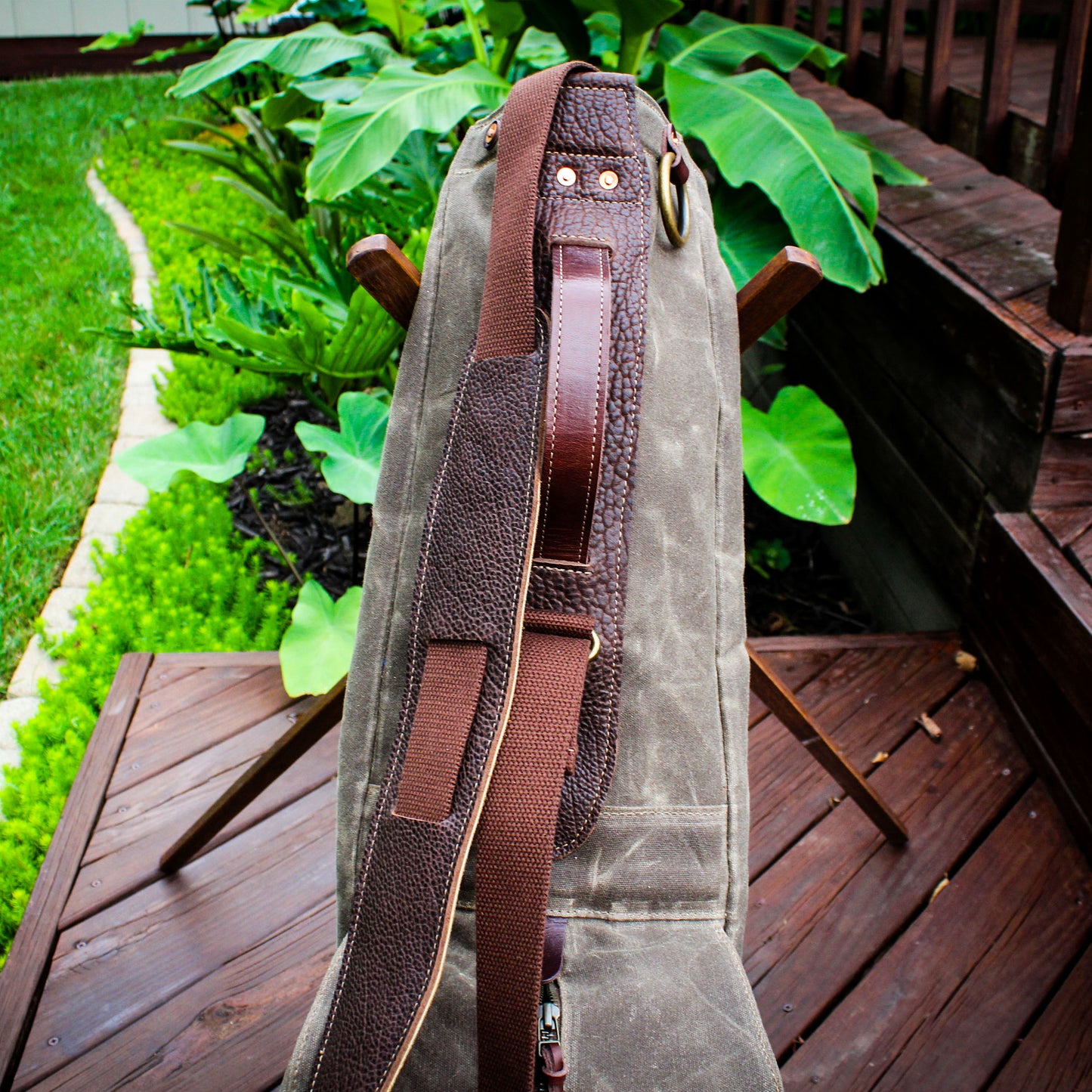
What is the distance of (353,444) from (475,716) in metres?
1.17

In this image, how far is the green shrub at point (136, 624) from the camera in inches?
63.4

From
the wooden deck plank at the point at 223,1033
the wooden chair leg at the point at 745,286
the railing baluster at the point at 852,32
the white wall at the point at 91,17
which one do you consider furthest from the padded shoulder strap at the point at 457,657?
the white wall at the point at 91,17

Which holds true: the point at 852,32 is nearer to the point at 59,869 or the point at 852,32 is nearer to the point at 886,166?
the point at 886,166

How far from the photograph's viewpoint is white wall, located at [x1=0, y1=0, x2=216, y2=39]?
7012mm

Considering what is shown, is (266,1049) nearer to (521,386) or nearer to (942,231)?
(521,386)

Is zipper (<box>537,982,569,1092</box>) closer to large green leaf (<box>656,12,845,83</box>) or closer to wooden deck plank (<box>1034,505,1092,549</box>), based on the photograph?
wooden deck plank (<box>1034,505,1092,549</box>)

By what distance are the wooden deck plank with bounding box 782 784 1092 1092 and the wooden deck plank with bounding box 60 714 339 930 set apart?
92 centimetres

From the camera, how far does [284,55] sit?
2219 mm

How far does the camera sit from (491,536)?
2.45 ft

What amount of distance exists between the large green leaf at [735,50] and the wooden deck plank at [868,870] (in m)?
1.42

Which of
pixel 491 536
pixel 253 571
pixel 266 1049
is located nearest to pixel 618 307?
pixel 491 536

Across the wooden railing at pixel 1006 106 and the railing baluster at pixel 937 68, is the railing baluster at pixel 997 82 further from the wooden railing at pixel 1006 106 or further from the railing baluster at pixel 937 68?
the railing baluster at pixel 937 68

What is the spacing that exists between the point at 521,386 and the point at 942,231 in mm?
1538

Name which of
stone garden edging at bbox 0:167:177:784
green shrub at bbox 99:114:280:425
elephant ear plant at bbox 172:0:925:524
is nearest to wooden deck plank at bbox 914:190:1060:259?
elephant ear plant at bbox 172:0:925:524
